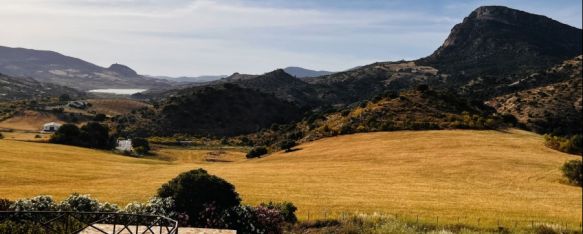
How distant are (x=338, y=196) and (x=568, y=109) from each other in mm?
102031

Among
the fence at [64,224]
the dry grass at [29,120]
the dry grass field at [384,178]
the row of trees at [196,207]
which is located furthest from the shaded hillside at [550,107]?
the dry grass at [29,120]

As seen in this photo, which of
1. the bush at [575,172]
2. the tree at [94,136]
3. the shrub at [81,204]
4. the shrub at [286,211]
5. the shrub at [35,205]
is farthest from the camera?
the tree at [94,136]

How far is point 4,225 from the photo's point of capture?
72.4ft

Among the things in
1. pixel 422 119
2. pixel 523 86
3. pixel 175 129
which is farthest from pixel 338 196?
pixel 523 86

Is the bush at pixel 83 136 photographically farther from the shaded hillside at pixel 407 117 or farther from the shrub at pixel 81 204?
the shrub at pixel 81 204

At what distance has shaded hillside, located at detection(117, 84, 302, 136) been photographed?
153875mm

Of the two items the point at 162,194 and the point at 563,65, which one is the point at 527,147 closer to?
the point at 162,194

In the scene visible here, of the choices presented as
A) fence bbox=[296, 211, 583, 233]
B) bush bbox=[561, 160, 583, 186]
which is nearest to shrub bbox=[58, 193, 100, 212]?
fence bbox=[296, 211, 583, 233]

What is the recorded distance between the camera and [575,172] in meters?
52.2

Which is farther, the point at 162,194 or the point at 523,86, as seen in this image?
the point at 523,86

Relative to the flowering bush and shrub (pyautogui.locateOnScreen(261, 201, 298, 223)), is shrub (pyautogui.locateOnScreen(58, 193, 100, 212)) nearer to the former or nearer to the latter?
the flowering bush

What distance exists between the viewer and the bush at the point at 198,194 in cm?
2842

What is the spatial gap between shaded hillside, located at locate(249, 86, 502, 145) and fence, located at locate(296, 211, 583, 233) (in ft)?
194

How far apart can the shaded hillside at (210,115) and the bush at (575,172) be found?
110 m
